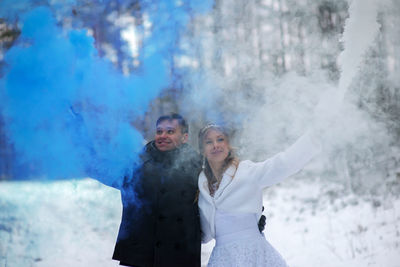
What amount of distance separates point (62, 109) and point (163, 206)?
922 mm

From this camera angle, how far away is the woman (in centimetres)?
214

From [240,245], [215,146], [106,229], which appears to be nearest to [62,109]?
[215,146]

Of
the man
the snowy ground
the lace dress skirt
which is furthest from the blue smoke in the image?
the lace dress skirt

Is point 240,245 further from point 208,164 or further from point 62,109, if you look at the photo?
point 62,109

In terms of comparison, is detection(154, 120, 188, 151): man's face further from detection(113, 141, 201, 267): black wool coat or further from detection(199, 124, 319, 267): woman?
detection(199, 124, 319, 267): woman

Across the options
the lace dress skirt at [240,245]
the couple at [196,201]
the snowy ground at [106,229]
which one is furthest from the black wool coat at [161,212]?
the snowy ground at [106,229]

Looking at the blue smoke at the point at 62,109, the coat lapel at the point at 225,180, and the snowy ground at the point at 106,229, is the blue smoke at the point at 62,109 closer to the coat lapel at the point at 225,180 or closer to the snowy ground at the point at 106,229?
the snowy ground at the point at 106,229

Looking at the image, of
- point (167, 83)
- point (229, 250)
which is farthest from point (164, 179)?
point (167, 83)

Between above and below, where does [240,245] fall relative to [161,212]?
below

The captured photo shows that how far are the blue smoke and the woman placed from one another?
0.53 meters

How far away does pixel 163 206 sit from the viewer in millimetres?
2273

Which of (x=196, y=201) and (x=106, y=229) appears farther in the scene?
(x=106, y=229)

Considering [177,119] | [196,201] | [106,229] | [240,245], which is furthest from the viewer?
[106,229]

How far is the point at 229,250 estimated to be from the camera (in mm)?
2180
